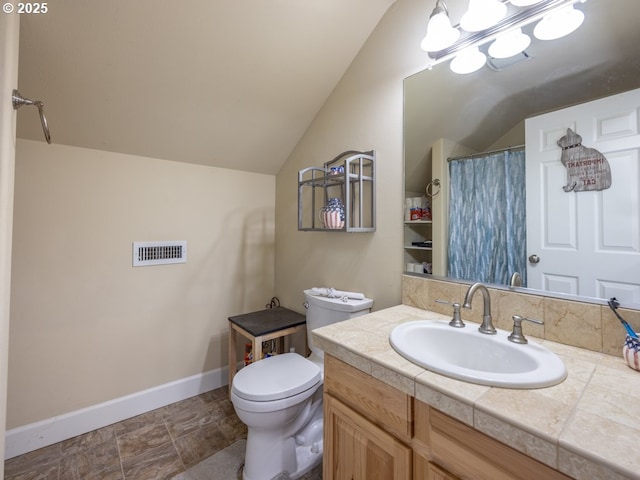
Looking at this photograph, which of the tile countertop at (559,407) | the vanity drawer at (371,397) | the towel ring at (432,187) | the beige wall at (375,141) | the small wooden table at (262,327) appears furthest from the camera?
the small wooden table at (262,327)

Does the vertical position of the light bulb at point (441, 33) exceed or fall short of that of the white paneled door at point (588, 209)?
it exceeds it

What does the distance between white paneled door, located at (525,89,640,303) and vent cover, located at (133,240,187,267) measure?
1992 millimetres

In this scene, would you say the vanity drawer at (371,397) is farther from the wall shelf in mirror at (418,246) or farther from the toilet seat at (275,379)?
the wall shelf in mirror at (418,246)

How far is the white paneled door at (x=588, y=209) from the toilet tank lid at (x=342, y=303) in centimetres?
76

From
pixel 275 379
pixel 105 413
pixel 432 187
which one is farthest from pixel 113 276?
Result: pixel 432 187

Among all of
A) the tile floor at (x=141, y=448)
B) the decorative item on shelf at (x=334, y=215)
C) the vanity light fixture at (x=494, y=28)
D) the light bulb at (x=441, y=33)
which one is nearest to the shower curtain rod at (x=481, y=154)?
the vanity light fixture at (x=494, y=28)

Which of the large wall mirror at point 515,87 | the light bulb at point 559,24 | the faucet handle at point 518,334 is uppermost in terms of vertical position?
the light bulb at point 559,24

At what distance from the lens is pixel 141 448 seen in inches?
61.4

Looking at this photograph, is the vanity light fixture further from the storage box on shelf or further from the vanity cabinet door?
the vanity cabinet door

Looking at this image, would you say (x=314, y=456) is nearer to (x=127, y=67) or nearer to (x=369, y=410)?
(x=369, y=410)

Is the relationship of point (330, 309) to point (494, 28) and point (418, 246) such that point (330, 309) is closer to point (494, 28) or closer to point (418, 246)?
point (418, 246)

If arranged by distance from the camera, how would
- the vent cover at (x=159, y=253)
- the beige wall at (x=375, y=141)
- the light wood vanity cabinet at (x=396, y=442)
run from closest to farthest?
the light wood vanity cabinet at (x=396, y=442)
the beige wall at (x=375, y=141)
the vent cover at (x=159, y=253)

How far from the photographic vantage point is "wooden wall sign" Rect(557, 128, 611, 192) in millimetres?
902

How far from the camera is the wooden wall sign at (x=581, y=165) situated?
902 mm
